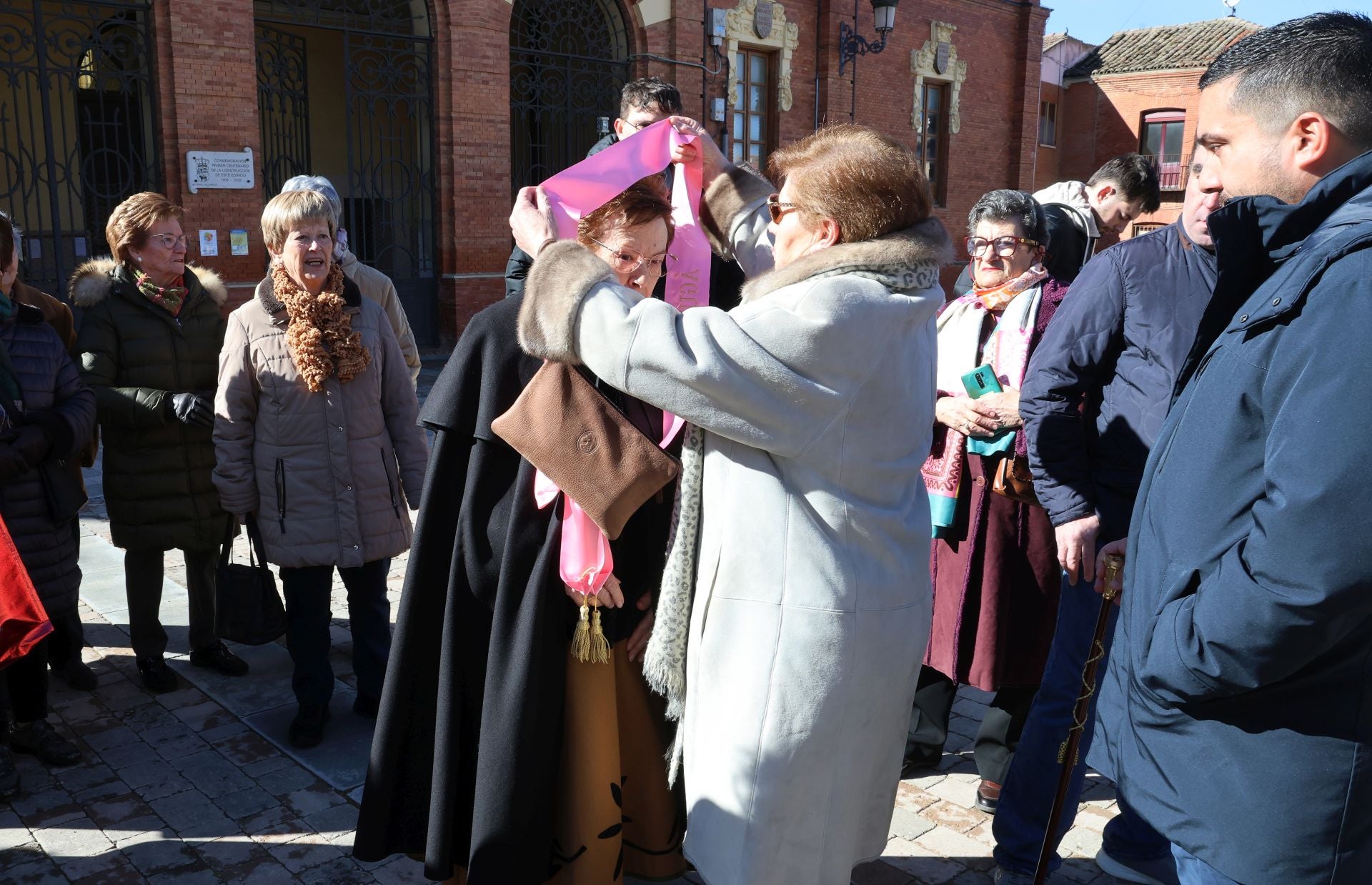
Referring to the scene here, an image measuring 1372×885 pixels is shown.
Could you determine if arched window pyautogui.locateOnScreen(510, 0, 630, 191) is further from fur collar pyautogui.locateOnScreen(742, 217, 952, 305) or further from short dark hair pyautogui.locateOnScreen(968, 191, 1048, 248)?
fur collar pyautogui.locateOnScreen(742, 217, 952, 305)

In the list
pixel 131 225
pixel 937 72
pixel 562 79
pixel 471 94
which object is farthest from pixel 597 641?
pixel 937 72

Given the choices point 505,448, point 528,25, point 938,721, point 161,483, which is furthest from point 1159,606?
point 528,25

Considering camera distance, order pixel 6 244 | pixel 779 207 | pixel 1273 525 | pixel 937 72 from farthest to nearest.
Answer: pixel 937 72, pixel 6 244, pixel 779 207, pixel 1273 525

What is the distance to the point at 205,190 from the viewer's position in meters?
11.9

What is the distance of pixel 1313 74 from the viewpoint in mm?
1677

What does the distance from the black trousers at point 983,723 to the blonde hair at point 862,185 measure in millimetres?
1950

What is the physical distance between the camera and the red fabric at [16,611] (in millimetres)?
2949

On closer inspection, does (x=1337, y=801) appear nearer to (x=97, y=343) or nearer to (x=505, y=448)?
(x=505, y=448)

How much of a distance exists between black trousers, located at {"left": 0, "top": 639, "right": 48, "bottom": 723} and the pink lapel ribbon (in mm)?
2392

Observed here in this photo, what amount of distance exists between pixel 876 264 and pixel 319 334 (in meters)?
2.40

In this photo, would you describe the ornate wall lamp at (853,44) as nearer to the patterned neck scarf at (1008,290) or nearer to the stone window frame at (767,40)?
the stone window frame at (767,40)

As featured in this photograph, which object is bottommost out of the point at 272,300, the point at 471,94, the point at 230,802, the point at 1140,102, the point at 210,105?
the point at 230,802

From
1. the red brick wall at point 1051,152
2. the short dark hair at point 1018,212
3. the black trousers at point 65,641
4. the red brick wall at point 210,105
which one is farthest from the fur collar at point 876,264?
Result: the red brick wall at point 1051,152

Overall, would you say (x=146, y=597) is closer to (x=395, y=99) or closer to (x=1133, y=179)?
(x=1133, y=179)
